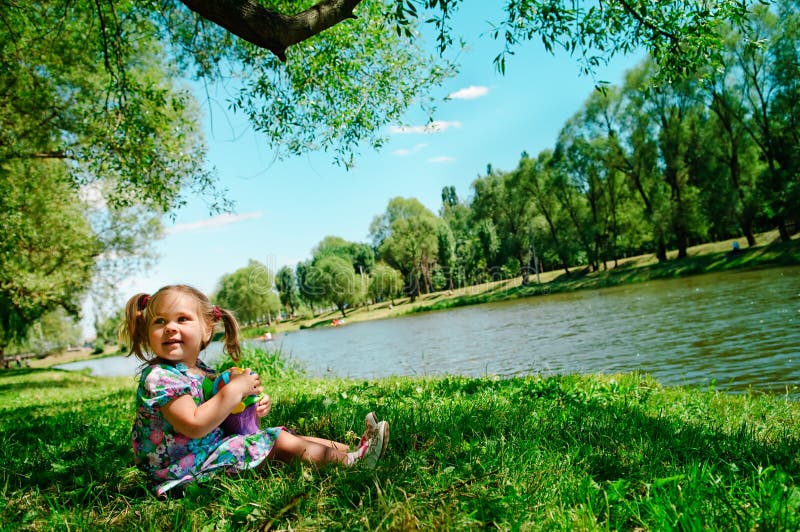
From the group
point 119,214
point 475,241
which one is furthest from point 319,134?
point 475,241

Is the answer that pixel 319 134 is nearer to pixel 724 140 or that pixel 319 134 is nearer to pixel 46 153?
pixel 46 153

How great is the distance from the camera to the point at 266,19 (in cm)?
382

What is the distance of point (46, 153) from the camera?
1169cm

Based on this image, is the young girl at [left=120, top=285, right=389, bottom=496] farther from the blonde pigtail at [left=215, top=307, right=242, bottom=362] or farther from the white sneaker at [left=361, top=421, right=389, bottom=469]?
the blonde pigtail at [left=215, top=307, right=242, bottom=362]

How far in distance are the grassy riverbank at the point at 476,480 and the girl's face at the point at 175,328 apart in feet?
2.43

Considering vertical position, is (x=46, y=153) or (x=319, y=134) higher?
(x=46, y=153)

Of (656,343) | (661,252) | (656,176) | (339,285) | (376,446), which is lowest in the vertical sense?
(656,343)

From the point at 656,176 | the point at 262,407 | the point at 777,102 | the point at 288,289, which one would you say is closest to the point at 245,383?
the point at 262,407

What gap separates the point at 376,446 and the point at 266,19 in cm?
345

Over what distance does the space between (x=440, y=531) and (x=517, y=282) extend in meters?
51.3

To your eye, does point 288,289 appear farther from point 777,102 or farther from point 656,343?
point 656,343

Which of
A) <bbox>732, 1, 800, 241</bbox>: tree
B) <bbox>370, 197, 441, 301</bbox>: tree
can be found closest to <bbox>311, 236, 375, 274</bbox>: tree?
<bbox>370, 197, 441, 301</bbox>: tree

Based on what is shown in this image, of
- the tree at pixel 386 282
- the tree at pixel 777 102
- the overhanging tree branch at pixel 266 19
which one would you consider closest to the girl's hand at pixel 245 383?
the overhanging tree branch at pixel 266 19

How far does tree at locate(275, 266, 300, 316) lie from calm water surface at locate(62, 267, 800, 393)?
69314 millimetres
